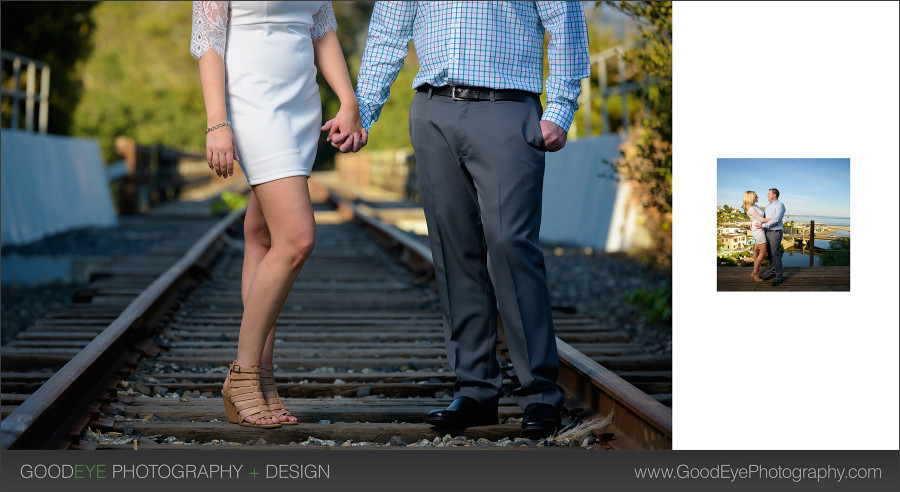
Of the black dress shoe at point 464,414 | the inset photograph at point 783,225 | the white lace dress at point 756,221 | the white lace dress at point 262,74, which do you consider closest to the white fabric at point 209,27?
the white lace dress at point 262,74

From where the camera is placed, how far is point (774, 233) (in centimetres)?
269

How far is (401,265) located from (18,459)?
235 inches

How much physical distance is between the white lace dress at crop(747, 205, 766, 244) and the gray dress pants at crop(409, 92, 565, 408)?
0.61 metres

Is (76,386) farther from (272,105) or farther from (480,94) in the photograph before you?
(480,94)

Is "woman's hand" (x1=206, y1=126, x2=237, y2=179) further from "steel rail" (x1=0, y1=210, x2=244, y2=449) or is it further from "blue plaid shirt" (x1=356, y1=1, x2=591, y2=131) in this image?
"steel rail" (x1=0, y1=210, x2=244, y2=449)

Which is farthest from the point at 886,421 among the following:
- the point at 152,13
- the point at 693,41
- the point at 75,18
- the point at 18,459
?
the point at 152,13

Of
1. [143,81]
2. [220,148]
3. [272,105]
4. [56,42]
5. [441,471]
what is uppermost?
[143,81]

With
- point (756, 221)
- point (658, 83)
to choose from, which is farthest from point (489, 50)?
point (658, 83)

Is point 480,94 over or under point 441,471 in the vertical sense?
over

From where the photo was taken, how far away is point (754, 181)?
2592 millimetres

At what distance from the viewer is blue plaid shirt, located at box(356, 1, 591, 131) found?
2949 mm

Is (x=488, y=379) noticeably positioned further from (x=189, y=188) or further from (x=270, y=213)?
(x=189, y=188)

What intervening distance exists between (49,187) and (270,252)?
27.0ft

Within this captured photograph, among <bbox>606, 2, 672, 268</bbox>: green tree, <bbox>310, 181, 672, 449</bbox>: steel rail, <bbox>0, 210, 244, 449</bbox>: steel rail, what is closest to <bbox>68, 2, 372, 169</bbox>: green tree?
<bbox>606, 2, 672, 268</bbox>: green tree
